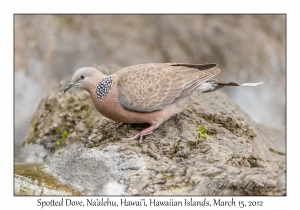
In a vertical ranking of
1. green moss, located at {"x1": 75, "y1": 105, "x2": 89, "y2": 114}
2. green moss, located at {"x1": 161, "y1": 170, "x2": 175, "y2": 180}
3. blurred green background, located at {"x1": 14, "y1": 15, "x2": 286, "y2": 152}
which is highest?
blurred green background, located at {"x1": 14, "y1": 15, "x2": 286, "y2": 152}

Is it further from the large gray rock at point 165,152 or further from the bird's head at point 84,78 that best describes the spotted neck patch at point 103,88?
the large gray rock at point 165,152

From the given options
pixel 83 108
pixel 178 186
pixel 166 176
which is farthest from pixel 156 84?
pixel 83 108

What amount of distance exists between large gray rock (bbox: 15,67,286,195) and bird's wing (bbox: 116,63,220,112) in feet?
1.52

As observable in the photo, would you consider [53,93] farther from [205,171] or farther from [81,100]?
[205,171]

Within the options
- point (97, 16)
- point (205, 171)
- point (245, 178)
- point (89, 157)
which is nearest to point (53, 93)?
point (89, 157)

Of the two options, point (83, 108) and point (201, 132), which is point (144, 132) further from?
point (83, 108)


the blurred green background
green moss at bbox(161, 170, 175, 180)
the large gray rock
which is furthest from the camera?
the blurred green background

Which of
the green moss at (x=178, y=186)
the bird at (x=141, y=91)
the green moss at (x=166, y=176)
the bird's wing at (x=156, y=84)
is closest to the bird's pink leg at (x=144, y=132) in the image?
the bird at (x=141, y=91)

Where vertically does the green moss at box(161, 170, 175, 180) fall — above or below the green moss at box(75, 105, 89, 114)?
below

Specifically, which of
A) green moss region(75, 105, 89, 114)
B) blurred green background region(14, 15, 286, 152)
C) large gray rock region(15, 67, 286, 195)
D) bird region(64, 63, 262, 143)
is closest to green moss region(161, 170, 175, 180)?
large gray rock region(15, 67, 286, 195)

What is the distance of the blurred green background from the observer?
1452cm

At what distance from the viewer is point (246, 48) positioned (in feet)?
48.9

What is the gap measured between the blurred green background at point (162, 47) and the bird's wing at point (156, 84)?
702cm

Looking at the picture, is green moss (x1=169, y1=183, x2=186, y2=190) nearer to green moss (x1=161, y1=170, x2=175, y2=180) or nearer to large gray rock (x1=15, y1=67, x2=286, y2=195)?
large gray rock (x1=15, y1=67, x2=286, y2=195)
